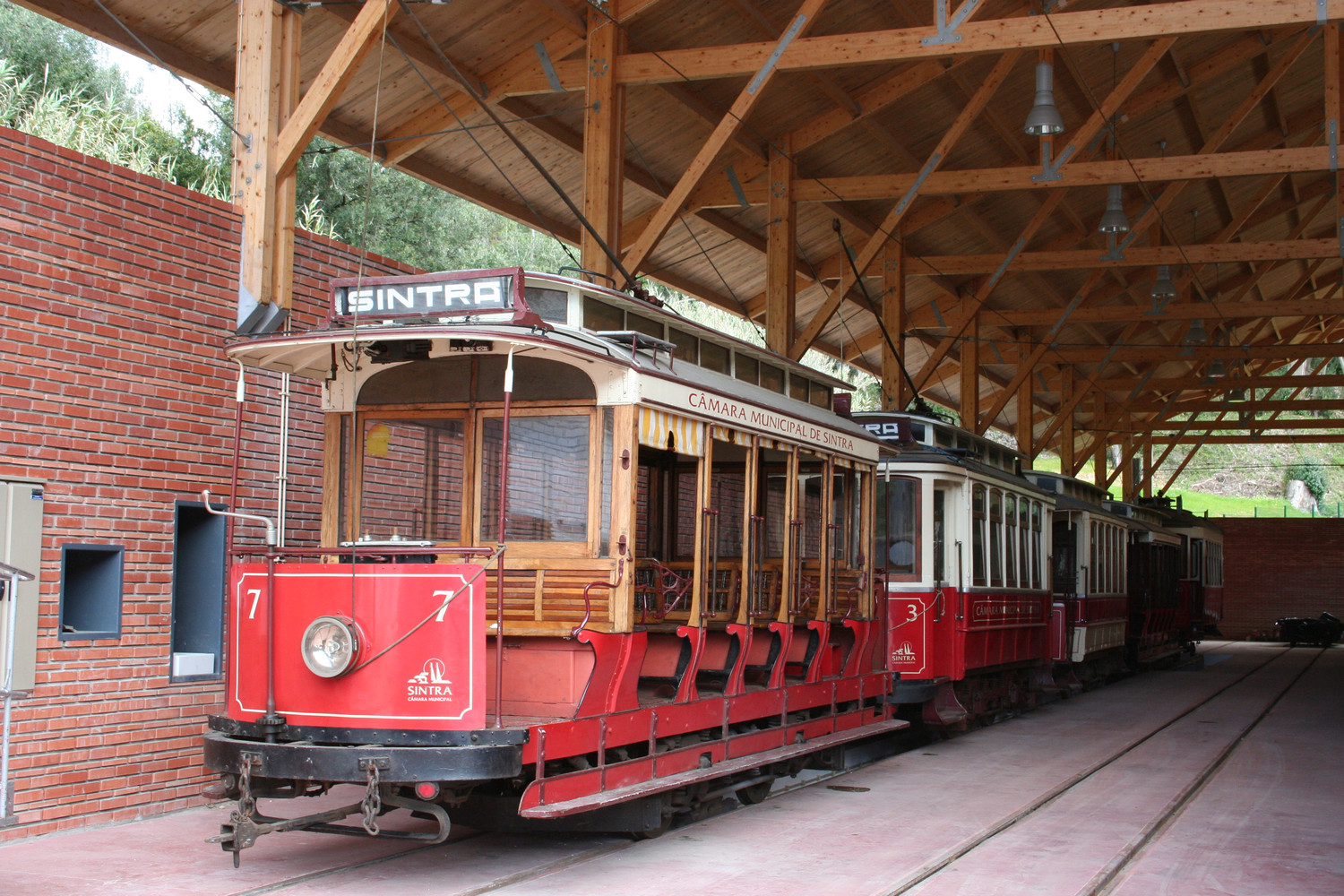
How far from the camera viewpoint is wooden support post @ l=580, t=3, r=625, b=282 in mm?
12234

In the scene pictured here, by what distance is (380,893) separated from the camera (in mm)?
6285

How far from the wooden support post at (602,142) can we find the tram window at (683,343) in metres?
3.55

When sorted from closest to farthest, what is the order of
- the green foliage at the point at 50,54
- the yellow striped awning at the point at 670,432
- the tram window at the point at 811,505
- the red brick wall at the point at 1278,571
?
the yellow striped awning at the point at 670,432, the tram window at the point at 811,505, the green foliage at the point at 50,54, the red brick wall at the point at 1278,571

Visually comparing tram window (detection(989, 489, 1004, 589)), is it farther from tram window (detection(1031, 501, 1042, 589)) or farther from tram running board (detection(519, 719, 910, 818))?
tram running board (detection(519, 719, 910, 818))

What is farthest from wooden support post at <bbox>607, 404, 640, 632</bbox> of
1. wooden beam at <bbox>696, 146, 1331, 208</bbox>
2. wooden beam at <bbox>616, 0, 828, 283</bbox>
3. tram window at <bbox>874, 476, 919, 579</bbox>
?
wooden beam at <bbox>696, 146, 1331, 208</bbox>

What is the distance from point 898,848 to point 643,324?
139 inches

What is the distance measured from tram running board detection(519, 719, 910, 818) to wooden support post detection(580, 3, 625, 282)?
4.73 m

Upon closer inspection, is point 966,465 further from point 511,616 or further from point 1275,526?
point 1275,526

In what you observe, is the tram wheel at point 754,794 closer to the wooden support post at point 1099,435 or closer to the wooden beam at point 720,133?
the wooden beam at point 720,133

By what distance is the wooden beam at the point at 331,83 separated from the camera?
8.74 metres

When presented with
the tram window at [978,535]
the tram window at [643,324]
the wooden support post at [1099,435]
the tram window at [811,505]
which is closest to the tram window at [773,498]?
the tram window at [811,505]

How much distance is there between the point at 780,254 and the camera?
16031 millimetres

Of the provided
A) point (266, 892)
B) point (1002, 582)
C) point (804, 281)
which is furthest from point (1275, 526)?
point (266, 892)

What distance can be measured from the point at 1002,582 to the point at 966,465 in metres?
1.87
